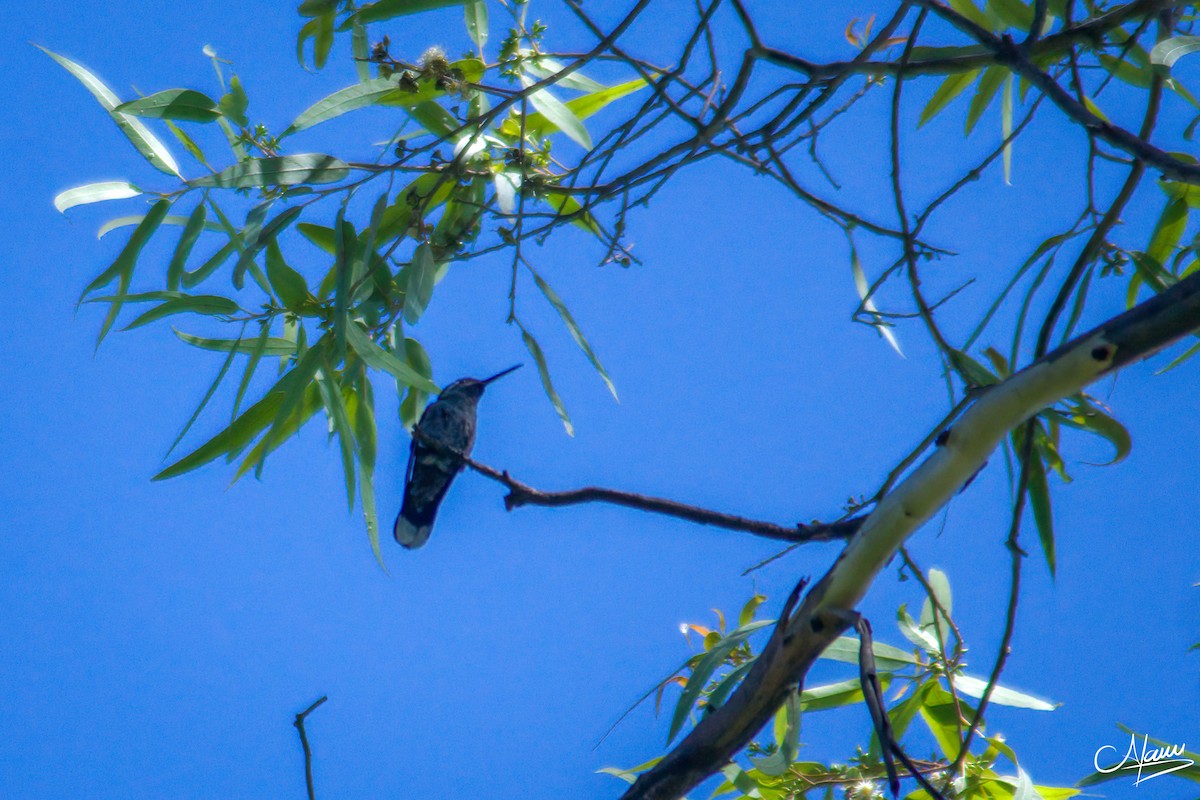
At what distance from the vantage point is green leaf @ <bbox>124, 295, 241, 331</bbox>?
1.46m

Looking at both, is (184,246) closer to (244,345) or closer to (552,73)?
(244,345)

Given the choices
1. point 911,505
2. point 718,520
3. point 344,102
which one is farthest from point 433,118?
point 911,505

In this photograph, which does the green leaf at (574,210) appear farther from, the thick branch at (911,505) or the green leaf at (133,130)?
the thick branch at (911,505)

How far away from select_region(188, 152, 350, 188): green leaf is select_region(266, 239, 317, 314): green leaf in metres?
0.13

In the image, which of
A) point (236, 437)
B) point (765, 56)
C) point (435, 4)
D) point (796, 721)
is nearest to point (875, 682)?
point (796, 721)

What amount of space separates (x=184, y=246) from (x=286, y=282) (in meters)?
0.16

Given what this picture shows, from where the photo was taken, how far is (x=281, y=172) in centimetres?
137

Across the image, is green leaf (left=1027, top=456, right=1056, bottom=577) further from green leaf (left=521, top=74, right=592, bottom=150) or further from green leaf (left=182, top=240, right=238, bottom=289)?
green leaf (left=182, top=240, right=238, bottom=289)

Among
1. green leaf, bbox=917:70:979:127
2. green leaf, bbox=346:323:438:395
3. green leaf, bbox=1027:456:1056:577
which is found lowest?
green leaf, bbox=1027:456:1056:577

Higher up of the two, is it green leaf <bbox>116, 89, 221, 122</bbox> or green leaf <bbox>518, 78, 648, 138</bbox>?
green leaf <bbox>518, 78, 648, 138</bbox>

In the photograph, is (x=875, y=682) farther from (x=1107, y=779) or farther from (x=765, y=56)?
(x=1107, y=779)

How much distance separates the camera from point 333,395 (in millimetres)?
1414

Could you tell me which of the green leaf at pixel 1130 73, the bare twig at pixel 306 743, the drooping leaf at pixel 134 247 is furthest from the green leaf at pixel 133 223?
the green leaf at pixel 1130 73

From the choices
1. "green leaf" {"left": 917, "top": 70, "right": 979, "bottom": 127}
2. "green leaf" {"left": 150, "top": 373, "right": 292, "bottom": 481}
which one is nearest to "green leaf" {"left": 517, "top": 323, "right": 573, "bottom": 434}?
"green leaf" {"left": 150, "top": 373, "right": 292, "bottom": 481}
